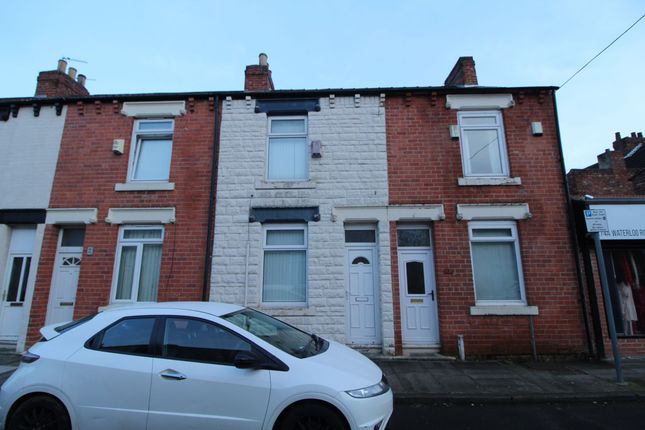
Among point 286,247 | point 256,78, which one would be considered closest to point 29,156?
point 256,78

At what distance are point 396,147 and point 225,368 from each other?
21.7ft

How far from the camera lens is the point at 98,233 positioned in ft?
27.0

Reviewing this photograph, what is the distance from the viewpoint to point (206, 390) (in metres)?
3.30

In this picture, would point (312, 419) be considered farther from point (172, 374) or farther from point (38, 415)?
point (38, 415)

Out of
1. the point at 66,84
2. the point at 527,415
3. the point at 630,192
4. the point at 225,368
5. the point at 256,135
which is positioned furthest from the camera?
the point at 630,192

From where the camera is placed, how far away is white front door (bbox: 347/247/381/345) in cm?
768

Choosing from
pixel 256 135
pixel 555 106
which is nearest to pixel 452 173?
pixel 555 106

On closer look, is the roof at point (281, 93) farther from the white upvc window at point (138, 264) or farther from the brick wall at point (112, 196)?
the white upvc window at point (138, 264)

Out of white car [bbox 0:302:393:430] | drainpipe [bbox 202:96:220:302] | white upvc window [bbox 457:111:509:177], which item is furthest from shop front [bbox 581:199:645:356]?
drainpipe [bbox 202:96:220:302]

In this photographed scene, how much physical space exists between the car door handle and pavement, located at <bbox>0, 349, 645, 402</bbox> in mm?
3282

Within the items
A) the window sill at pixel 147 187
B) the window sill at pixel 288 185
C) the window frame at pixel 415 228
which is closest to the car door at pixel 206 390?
the window sill at pixel 288 185

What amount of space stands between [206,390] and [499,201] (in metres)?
7.31

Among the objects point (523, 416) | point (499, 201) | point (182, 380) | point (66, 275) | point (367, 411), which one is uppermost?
point (499, 201)

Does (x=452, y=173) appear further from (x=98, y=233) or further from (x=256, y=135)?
(x=98, y=233)
